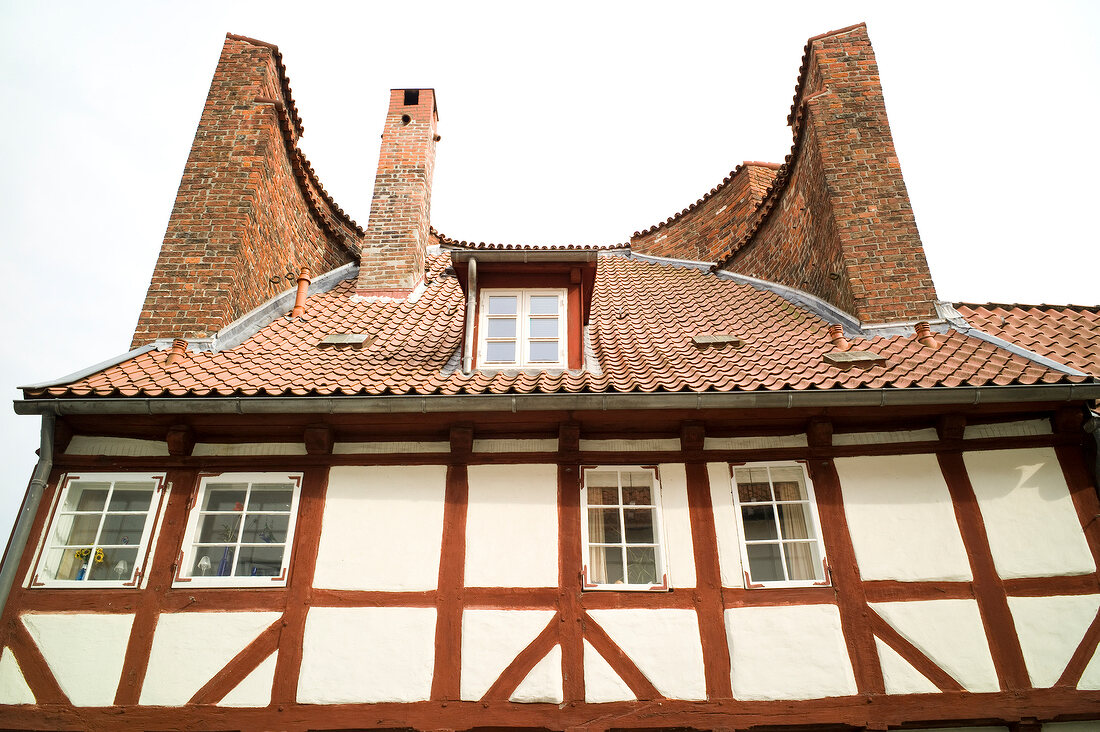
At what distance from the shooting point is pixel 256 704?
5.97m

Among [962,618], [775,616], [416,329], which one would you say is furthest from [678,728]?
[416,329]

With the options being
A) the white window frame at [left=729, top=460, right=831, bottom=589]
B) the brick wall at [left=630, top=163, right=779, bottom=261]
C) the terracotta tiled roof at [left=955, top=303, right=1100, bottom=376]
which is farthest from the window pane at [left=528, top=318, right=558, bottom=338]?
the brick wall at [left=630, top=163, right=779, bottom=261]

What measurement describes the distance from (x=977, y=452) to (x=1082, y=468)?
85 centimetres

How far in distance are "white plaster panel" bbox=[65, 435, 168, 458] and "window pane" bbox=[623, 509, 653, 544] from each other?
4270 mm

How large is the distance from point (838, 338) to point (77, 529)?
7741 mm

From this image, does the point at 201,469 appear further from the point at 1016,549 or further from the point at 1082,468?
the point at 1082,468

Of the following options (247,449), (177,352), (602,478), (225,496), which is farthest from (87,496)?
(602,478)

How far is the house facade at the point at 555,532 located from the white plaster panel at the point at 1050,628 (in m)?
0.02

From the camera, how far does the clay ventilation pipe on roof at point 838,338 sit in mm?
8219

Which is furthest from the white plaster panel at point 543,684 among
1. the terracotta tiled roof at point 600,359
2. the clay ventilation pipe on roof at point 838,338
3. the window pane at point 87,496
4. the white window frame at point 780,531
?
the clay ventilation pipe on roof at point 838,338

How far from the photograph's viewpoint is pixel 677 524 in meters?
6.65

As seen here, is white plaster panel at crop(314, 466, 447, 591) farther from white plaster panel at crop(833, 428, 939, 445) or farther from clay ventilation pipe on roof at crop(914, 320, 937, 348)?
clay ventilation pipe on roof at crop(914, 320, 937, 348)

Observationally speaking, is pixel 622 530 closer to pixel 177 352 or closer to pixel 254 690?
pixel 254 690

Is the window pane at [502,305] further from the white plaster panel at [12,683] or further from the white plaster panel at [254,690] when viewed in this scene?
the white plaster panel at [12,683]
